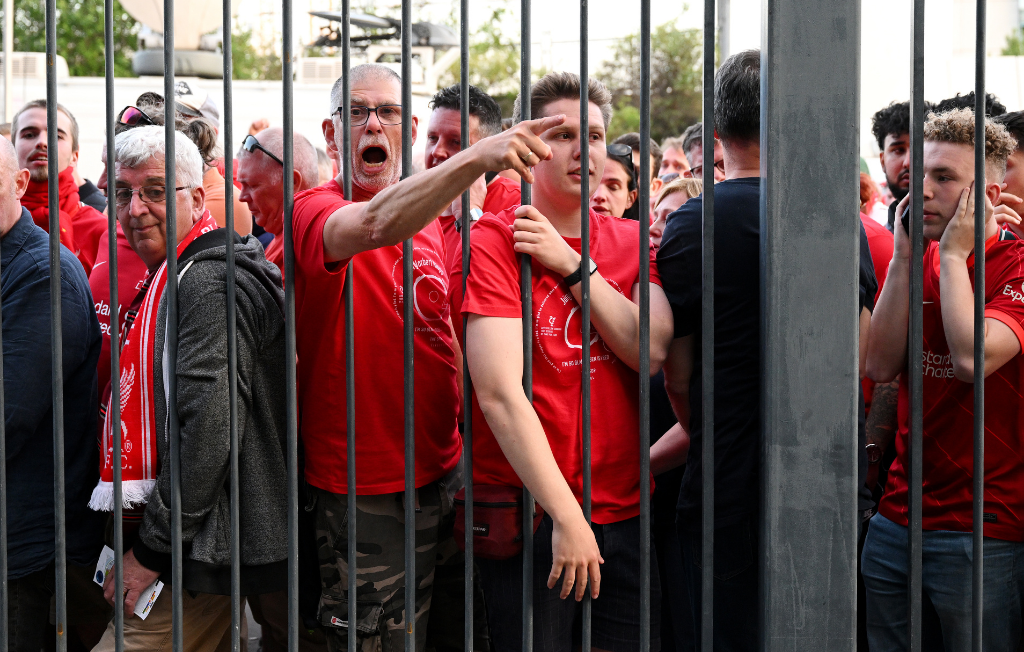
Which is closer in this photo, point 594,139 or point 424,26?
point 594,139

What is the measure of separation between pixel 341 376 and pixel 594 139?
922mm

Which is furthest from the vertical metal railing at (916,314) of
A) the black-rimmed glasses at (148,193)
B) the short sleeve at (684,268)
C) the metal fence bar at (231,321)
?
the black-rimmed glasses at (148,193)

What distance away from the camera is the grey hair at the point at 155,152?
257 cm

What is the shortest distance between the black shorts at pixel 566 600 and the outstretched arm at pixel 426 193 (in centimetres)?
80

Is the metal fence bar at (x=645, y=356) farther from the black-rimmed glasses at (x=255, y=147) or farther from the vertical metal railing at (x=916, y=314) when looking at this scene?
the black-rimmed glasses at (x=255, y=147)

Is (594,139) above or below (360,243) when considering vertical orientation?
above

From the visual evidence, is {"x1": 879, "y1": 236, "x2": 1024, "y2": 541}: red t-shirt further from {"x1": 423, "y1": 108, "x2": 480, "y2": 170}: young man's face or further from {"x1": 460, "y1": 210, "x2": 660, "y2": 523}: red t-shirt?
{"x1": 423, "y1": 108, "x2": 480, "y2": 170}: young man's face

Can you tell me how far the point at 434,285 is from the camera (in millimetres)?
2689

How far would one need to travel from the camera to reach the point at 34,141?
4531mm

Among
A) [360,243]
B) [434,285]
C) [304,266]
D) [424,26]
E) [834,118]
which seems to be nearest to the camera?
[834,118]

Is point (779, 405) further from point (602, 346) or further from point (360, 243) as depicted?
point (360, 243)

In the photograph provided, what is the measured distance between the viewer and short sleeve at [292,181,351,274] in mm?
2199

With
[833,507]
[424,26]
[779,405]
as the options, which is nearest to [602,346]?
[779,405]

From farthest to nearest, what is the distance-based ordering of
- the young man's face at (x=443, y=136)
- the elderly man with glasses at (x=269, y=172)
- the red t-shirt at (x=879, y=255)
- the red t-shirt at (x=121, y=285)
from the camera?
the young man's face at (x=443, y=136)
the elderly man with glasses at (x=269, y=172)
the red t-shirt at (x=121, y=285)
the red t-shirt at (x=879, y=255)
